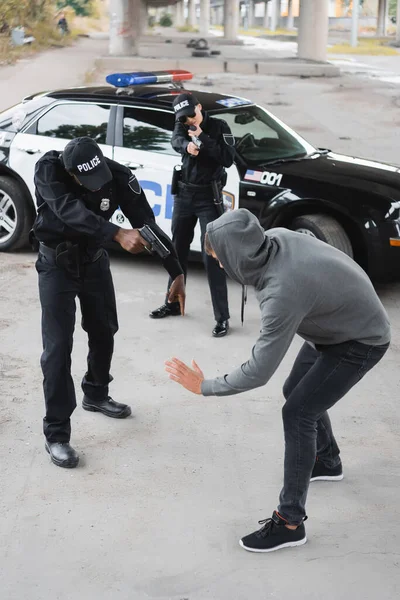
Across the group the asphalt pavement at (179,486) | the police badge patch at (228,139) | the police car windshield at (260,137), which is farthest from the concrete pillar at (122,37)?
the police badge patch at (228,139)

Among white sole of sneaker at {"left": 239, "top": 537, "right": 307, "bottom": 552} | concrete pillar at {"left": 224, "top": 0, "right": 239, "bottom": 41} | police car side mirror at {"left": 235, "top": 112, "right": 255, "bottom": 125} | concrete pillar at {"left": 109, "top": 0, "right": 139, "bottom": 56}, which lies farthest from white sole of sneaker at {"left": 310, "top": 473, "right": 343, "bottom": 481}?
concrete pillar at {"left": 224, "top": 0, "right": 239, "bottom": 41}

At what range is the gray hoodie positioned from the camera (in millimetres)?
3152

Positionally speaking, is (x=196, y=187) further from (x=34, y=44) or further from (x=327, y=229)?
(x=34, y=44)

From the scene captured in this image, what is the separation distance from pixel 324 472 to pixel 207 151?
2783 millimetres

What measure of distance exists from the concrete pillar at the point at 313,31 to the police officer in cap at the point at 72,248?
30.9 metres

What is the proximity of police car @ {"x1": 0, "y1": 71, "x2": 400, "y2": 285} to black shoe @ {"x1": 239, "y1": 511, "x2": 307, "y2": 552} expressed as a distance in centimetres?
360

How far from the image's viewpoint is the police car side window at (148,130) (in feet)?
24.6

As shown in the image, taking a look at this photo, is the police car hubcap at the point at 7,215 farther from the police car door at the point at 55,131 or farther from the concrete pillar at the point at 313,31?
the concrete pillar at the point at 313,31

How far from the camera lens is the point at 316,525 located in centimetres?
388

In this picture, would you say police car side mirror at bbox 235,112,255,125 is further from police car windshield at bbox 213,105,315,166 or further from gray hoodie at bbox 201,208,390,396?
gray hoodie at bbox 201,208,390,396

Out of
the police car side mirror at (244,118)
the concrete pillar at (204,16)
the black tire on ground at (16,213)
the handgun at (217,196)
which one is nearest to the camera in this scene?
the handgun at (217,196)

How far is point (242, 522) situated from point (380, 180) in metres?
4.08

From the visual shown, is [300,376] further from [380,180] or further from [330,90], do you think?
[330,90]

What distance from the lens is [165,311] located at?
680 centimetres
